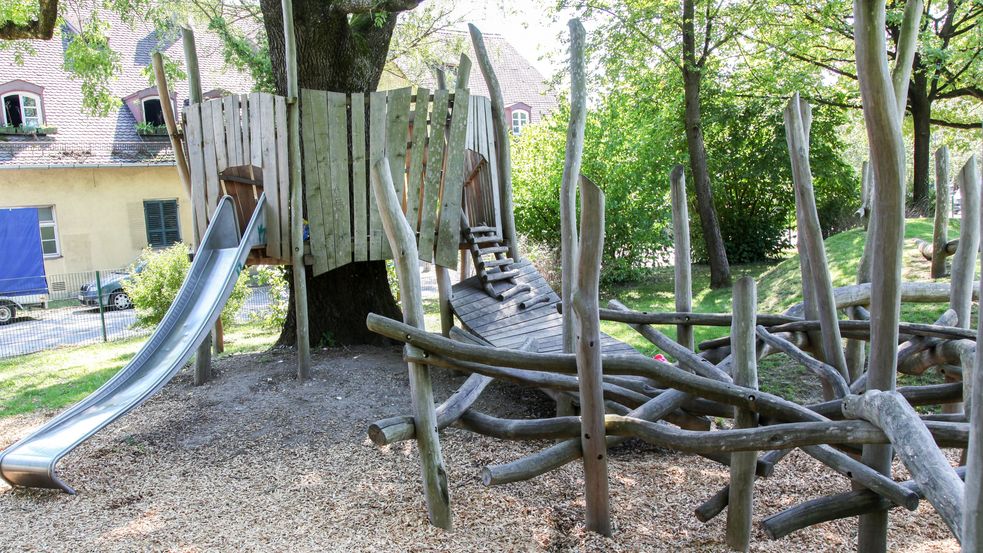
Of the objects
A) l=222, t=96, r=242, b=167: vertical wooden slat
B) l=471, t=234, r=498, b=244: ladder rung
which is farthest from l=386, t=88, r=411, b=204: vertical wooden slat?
l=222, t=96, r=242, b=167: vertical wooden slat

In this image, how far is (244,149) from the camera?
272 inches

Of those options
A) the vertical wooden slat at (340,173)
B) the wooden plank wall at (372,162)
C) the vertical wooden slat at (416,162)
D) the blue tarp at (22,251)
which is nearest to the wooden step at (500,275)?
the wooden plank wall at (372,162)

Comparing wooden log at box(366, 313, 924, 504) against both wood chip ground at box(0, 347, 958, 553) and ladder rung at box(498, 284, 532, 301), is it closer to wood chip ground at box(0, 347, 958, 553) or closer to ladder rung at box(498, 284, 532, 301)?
wood chip ground at box(0, 347, 958, 553)

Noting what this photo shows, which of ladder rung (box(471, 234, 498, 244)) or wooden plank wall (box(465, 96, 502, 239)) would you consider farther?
ladder rung (box(471, 234, 498, 244))

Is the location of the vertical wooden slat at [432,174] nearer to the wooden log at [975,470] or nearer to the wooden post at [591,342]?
the wooden post at [591,342]

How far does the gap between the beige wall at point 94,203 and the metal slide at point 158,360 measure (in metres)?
15.4

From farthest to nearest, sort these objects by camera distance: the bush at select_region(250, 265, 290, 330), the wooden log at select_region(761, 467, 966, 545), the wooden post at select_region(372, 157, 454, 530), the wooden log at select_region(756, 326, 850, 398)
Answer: the bush at select_region(250, 265, 290, 330), the wooden post at select_region(372, 157, 454, 530), the wooden log at select_region(756, 326, 850, 398), the wooden log at select_region(761, 467, 966, 545)

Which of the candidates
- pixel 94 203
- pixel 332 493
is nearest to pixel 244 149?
pixel 332 493

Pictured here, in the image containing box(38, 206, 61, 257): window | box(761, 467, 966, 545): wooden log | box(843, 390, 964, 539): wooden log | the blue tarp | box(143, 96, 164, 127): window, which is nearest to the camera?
box(843, 390, 964, 539): wooden log

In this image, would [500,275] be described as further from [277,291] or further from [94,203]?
[94,203]

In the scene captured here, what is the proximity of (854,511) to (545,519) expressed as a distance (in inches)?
68.3

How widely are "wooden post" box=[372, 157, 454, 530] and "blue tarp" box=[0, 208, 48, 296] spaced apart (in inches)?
647

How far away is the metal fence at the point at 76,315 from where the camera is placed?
43.2 ft

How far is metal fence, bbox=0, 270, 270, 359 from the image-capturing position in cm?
1316
